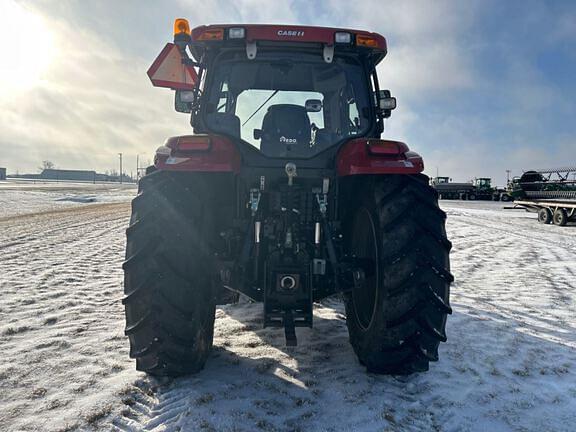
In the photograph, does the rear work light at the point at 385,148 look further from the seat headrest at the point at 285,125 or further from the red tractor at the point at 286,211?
the seat headrest at the point at 285,125

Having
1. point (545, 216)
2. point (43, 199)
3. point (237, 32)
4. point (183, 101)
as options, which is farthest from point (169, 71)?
point (43, 199)

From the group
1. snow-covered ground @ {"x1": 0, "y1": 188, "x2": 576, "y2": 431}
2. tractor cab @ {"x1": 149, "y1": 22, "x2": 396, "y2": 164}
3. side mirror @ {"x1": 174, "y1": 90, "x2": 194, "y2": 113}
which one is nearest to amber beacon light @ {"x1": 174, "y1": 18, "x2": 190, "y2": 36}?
tractor cab @ {"x1": 149, "y1": 22, "x2": 396, "y2": 164}

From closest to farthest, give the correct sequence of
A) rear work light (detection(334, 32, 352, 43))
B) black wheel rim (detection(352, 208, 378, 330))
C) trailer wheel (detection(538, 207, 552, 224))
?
black wheel rim (detection(352, 208, 378, 330))
rear work light (detection(334, 32, 352, 43))
trailer wheel (detection(538, 207, 552, 224))

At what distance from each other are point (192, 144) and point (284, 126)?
967 mm

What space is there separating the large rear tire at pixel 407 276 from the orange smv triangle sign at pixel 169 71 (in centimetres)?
220

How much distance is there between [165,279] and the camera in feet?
7.91

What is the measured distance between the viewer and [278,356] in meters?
3.12

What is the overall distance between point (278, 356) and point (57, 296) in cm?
295

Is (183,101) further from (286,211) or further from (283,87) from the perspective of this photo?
(286,211)

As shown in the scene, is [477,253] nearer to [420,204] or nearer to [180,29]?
[420,204]

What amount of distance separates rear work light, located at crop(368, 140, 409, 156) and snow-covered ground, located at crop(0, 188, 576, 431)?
1550mm

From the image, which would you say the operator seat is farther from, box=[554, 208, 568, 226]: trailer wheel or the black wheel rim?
box=[554, 208, 568, 226]: trailer wheel

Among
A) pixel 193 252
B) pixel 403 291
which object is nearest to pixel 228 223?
pixel 193 252

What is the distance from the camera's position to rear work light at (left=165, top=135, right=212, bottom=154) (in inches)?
100
